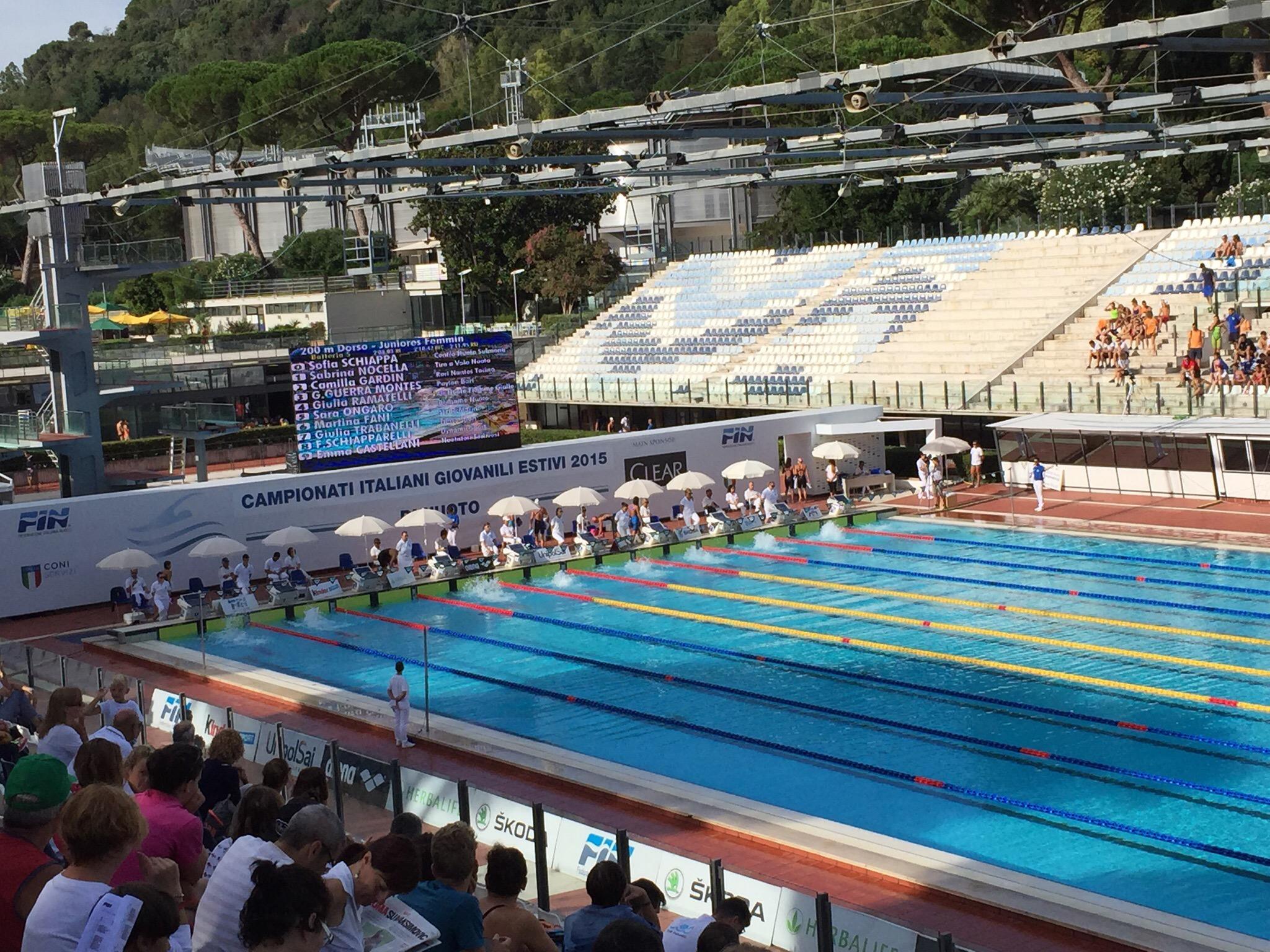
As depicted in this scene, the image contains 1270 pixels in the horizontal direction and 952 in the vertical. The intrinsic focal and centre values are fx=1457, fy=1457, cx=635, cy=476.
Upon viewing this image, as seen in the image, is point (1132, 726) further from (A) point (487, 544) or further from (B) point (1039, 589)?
(A) point (487, 544)

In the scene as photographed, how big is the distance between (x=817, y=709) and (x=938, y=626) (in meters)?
4.23

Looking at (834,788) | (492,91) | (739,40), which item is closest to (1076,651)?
(834,788)

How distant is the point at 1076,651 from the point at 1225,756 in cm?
414

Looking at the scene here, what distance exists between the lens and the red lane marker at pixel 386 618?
73.2 feet

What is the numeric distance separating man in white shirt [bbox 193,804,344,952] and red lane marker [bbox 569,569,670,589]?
18.7 m

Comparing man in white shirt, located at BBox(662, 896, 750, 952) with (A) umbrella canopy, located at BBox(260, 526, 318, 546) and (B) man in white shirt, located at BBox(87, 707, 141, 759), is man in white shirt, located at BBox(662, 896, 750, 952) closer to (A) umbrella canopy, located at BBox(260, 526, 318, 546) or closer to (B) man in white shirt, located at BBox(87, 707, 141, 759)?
(B) man in white shirt, located at BBox(87, 707, 141, 759)

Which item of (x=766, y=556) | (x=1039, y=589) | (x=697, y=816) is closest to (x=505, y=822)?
(x=697, y=816)

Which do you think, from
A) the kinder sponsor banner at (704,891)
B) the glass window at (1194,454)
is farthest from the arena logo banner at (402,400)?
the kinder sponsor banner at (704,891)

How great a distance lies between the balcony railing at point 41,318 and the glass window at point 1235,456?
69.9 ft

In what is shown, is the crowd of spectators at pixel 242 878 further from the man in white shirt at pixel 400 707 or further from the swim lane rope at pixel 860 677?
the swim lane rope at pixel 860 677

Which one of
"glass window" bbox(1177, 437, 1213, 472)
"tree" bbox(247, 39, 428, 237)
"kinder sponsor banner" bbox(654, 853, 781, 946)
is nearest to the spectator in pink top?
"kinder sponsor banner" bbox(654, 853, 781, 946)

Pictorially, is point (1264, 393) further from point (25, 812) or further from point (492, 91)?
point (492, 91)

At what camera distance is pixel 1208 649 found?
59.0 ft

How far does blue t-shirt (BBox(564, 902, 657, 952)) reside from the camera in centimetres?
554
